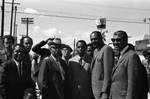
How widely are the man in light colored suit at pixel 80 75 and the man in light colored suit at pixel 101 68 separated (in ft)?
0.85

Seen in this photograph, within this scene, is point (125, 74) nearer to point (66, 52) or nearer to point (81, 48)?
point (81, 48)

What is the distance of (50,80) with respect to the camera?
19.4 ft

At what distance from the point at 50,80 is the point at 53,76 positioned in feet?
0.32

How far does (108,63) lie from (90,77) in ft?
2.33

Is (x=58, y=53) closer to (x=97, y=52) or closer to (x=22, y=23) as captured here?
(x=97, y=52)

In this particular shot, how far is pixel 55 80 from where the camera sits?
19.5 ft

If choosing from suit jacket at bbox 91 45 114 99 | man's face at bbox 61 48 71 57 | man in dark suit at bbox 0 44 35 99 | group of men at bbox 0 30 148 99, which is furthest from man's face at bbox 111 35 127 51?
man's face at bbox 61 48 71 57

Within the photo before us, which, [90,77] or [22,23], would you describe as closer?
[90,77]

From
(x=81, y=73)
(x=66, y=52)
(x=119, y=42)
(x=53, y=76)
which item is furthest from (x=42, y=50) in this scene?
(x=119, y=42)


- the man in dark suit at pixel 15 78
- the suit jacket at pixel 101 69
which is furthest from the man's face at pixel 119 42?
the man in dark suit at pixel 15 78

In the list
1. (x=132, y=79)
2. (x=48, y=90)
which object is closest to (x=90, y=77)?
(x=48, y=90)

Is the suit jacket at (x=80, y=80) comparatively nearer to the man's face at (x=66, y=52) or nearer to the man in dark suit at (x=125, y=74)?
the man in dark suit at (x=125, y=74)

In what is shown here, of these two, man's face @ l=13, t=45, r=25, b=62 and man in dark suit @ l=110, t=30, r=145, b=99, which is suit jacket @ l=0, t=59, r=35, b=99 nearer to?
man's face @ l=13, t=45, r=25, b=62

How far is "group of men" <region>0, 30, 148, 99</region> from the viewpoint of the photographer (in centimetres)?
502
